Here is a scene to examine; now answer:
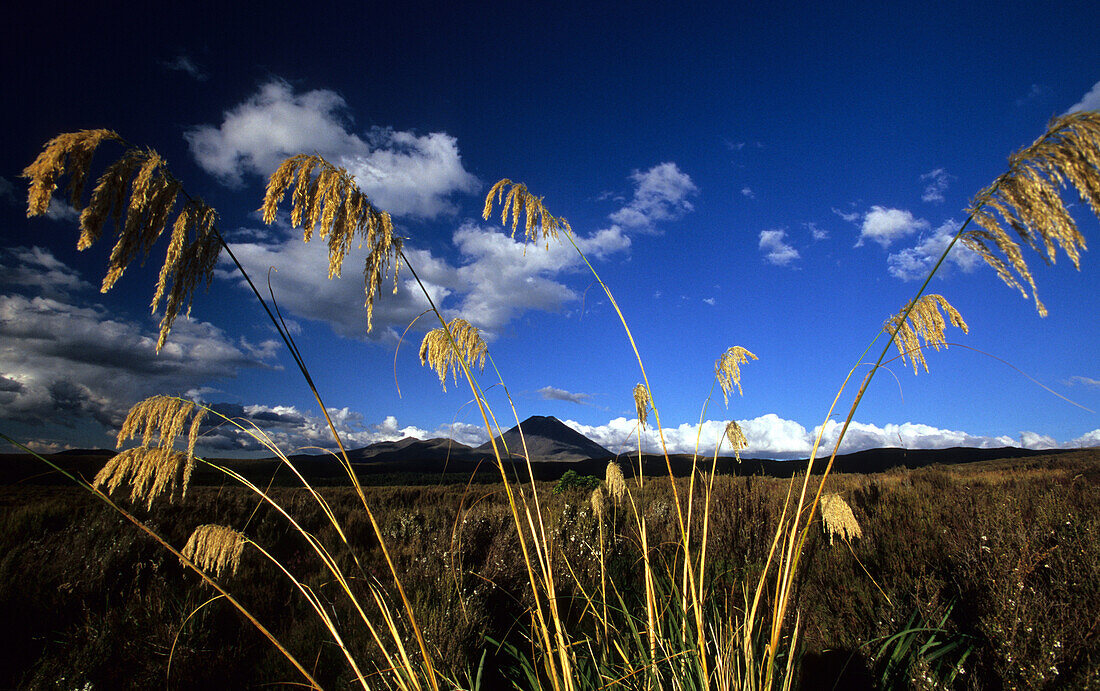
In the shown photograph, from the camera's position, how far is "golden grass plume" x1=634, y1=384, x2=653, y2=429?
10.5 ft

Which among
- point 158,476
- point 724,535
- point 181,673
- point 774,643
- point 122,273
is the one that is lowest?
point 181,673

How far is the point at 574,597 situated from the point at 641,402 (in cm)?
140

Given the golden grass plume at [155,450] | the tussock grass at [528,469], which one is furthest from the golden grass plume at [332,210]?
the golden grass plume at [155,450]

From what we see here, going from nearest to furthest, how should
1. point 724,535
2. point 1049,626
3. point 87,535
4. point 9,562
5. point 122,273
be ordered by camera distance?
point 122,273
point 1049,626
point 9,562
point 724,535
point 87,535

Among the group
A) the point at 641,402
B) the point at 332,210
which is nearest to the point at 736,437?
the point at 641,402

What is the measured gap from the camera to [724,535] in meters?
5.72

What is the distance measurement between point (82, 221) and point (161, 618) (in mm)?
4831

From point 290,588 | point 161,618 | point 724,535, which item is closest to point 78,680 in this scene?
point 161,618

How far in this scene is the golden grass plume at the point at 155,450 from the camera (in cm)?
240

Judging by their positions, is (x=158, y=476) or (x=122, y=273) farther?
(x=158, y=476)

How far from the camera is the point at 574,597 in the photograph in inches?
122

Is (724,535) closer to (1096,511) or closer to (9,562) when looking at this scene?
(1096,511)

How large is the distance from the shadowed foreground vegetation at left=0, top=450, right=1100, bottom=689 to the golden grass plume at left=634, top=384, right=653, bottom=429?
118 centimetres

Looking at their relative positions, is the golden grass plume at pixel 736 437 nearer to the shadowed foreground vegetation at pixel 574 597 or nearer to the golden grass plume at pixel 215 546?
the shadowed foreground vegetation at pixel 574 597
